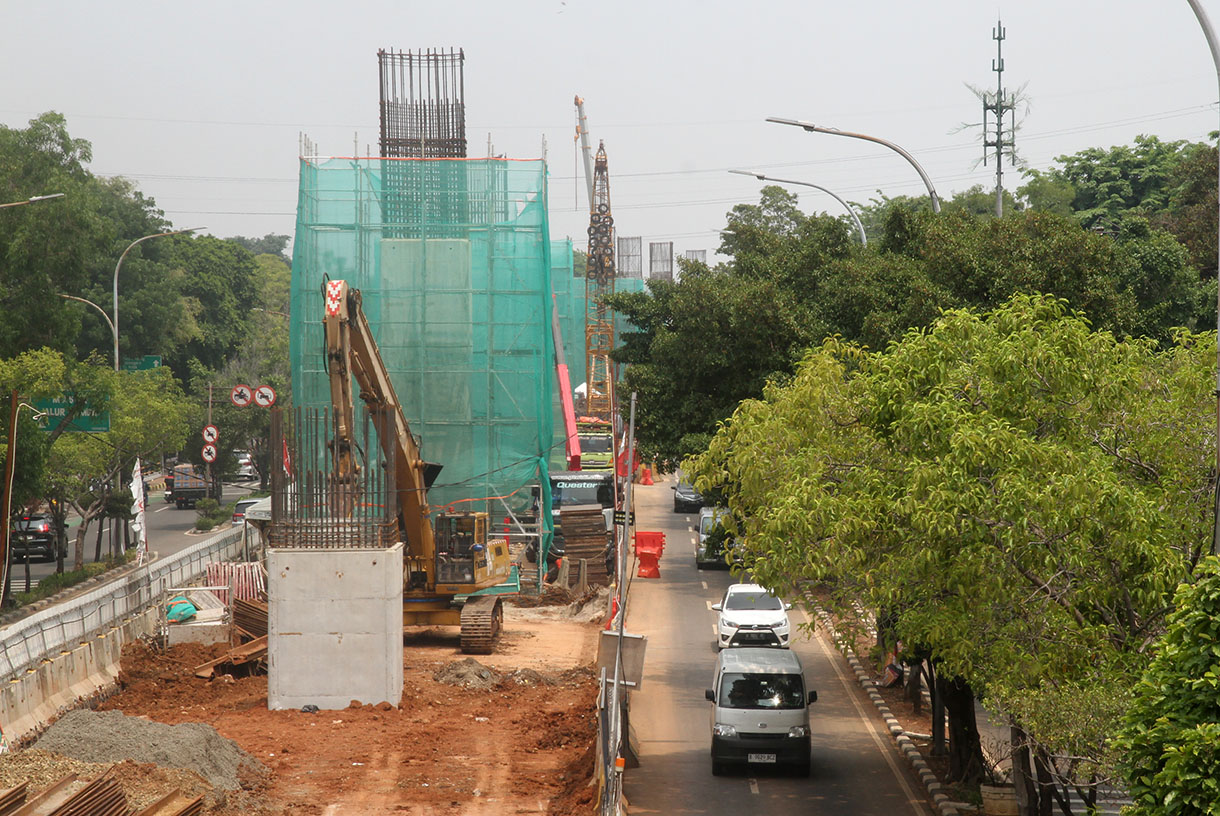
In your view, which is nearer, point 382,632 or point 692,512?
point 382,632

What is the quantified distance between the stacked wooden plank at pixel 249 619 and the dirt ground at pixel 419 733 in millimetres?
637

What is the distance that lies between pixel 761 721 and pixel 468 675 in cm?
775

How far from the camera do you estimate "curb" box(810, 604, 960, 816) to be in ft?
55.2

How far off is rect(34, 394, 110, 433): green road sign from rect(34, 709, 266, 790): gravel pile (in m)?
20.3

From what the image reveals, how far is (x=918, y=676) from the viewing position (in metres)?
23.5

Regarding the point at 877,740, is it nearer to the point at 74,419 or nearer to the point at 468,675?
the point at 468,675

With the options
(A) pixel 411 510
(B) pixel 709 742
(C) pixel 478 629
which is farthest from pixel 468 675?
(B) pixel 709 742

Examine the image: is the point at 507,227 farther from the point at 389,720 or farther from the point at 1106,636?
the point at 1106,636

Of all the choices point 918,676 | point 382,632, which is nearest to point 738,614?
point 918,676

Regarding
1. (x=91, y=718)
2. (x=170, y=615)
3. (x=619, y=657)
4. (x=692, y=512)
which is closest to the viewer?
(x=619, y=657)

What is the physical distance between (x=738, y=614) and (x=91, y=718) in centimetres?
1526

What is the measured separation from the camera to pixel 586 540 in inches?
1463

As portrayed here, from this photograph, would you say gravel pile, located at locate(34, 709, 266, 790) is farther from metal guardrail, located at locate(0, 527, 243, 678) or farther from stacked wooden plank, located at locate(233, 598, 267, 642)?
stacked wooden plank, located at locate(233, 598, 267, 642)

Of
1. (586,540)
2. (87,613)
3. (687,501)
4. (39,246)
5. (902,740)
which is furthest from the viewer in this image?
(687,501)
